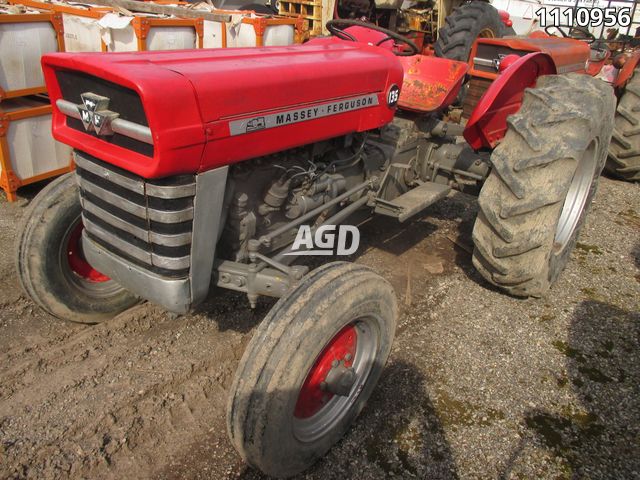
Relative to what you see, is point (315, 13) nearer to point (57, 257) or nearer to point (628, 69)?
point (628, 69)

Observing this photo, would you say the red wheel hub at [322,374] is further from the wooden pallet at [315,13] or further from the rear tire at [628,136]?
the wooden pallet at [315,13]

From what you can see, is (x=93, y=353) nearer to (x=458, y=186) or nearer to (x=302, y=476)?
(x=302, y=476)

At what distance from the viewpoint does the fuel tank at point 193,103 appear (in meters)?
1.78

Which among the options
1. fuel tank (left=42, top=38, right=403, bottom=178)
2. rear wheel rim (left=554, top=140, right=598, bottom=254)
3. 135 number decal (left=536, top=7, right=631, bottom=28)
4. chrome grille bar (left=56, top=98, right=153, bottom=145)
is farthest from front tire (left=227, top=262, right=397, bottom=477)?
135 number decal (left=536, top=7, right=631, bottom=28)

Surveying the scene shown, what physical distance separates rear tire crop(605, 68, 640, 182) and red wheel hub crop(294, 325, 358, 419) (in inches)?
172

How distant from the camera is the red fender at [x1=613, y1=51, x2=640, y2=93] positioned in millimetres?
5562

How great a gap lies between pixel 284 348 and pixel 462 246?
99.9 inches

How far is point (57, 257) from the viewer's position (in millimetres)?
2633

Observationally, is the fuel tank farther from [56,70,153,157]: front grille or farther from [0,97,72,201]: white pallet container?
[0,97,72,201]: white pallet container

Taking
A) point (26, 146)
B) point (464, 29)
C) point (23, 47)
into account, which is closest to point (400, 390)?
point (26, 146)

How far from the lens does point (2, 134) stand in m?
4.07

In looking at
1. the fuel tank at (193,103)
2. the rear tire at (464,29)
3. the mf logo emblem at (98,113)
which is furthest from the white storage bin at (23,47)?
the rear tire at (464,29)

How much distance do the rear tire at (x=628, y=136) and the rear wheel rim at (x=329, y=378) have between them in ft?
14.0

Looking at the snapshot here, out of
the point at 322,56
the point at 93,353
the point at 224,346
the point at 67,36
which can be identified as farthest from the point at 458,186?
the point at 67,36
